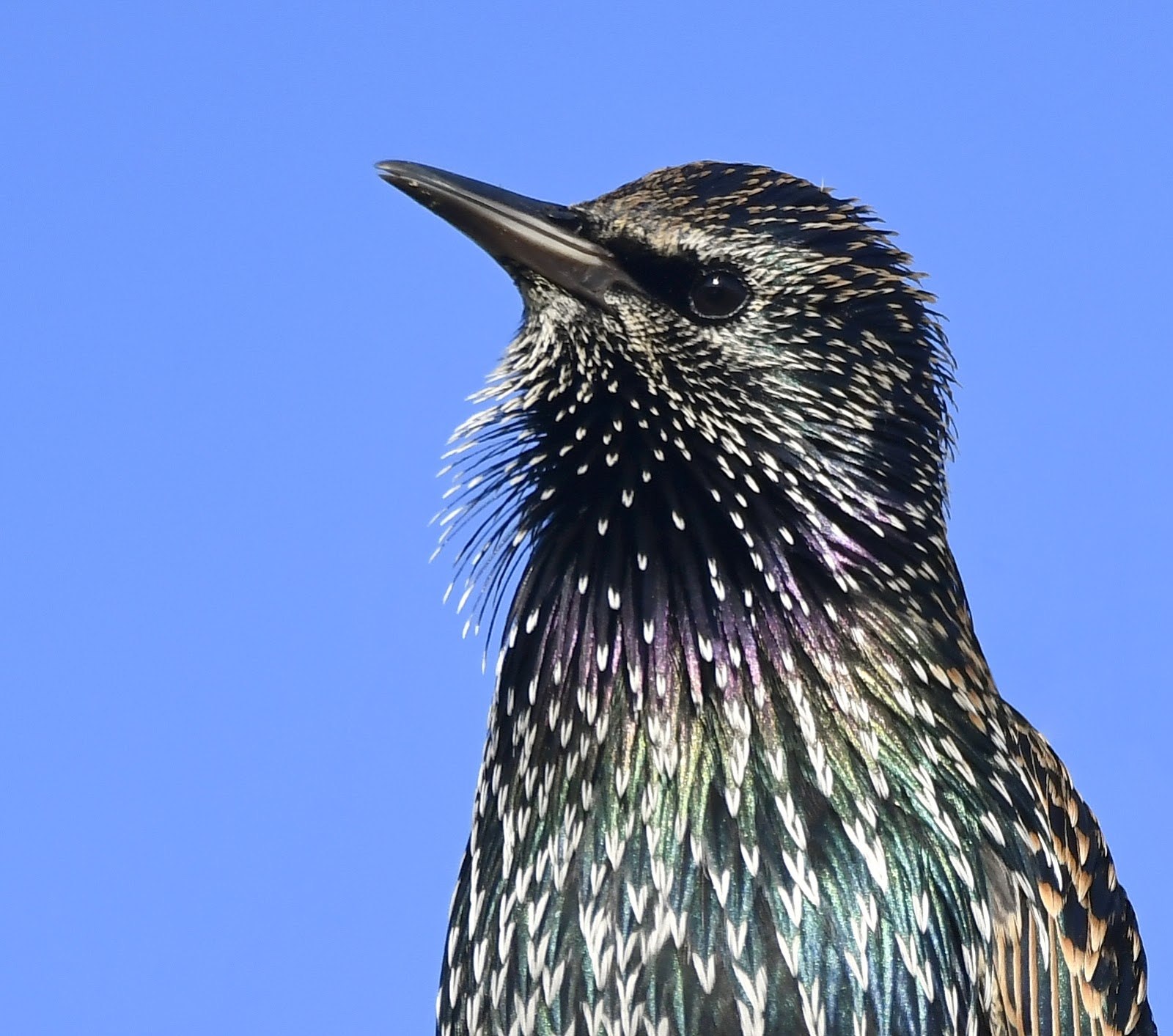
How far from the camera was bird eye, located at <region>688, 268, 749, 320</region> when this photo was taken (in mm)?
5371

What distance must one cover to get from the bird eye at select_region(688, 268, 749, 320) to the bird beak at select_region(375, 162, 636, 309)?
23cm

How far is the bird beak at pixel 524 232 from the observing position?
536cm

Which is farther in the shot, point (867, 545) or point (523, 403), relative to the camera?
point (523, 403)

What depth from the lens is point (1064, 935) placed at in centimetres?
538

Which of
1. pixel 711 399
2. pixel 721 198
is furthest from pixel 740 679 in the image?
pixel 721 198

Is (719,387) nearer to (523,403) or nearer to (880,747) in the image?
(523,403)

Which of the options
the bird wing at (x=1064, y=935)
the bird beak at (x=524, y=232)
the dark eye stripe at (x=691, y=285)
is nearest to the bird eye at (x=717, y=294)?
the dark eye stripe at (x=691, y=285)

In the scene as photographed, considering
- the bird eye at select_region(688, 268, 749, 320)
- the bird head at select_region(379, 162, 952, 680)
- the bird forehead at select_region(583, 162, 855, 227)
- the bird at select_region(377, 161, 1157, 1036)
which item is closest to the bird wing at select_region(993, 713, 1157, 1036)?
the bird at select_region(377, 161, 1157, 1036)

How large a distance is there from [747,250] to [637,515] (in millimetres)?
934

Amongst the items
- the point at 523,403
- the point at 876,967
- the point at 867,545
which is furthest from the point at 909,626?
the point at 523,403

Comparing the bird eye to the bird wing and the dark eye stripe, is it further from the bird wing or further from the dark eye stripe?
the bird wing

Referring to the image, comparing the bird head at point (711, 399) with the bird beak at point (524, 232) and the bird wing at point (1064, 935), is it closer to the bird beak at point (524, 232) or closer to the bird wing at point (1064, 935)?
the bird beak at point (524, 232)

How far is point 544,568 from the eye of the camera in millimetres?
5406

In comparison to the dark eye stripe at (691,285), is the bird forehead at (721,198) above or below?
above
